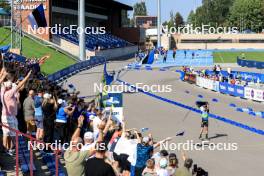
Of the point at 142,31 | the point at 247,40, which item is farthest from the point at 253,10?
the point at 142,31

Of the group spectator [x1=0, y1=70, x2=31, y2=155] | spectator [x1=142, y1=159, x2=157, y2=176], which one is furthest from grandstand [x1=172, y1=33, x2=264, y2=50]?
spectator [x1=142, y1=159, x2=157, y2=176]

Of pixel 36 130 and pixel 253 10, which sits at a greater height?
pixel 253 10

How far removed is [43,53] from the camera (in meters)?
53.3

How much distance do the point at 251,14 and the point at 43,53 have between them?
84390mm

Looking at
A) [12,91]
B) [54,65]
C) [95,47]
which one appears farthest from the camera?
[95,47]

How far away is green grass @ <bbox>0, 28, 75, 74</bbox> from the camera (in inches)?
1937

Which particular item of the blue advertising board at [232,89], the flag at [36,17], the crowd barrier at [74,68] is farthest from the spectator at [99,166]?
the flag at [36,17]

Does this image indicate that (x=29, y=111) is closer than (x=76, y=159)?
No

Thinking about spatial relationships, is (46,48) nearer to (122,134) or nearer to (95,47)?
(95,47)

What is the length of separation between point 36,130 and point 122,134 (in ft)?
8.46

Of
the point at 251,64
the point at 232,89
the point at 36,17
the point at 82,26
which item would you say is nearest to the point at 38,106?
the point at 232,89

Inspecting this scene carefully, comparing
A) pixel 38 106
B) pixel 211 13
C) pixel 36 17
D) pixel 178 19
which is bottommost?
pixel 38 106

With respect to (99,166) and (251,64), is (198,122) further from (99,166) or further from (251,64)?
(251,64)

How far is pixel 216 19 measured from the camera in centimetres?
15625
